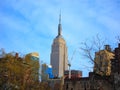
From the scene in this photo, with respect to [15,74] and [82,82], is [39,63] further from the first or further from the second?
[82,82]

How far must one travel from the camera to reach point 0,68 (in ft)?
217

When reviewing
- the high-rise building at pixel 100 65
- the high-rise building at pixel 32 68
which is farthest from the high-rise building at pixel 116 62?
the high-rise building at pixel 32 68

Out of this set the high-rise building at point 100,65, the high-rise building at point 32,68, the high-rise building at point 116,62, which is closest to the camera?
the high-rise building at point 100,65

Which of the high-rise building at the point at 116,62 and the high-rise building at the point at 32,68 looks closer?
the high-rise building at the point at 32,68

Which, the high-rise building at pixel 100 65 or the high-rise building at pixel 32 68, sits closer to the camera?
the high-rise building at pixel 100 65

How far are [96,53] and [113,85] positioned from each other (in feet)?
39.4

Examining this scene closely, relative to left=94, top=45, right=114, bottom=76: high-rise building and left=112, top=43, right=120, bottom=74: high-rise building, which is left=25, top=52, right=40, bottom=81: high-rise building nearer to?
left=94, top=45, right=114, bottom=76: high-rise building

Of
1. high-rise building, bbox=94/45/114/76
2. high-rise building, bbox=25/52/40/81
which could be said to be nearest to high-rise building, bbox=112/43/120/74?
high-rise building, bbox=94/45/114/76

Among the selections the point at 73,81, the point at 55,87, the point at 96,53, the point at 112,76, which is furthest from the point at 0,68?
the point at 55,87

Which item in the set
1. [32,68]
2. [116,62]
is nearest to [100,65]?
[116,62]

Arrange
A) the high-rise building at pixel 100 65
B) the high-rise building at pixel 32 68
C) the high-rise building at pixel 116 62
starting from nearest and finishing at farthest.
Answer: the high-rise building at pixel 100 65, the high-rise building at pixel 32 68, the high-rise building at pixel 116 62

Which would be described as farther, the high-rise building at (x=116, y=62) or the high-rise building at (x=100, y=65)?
the high-rise building at (x=116, y=62)

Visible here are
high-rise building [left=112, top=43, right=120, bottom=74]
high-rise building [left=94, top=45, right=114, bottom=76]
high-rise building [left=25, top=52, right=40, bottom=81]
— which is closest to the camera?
high-rise building [left=94, top=45, right=114, bottom=76]

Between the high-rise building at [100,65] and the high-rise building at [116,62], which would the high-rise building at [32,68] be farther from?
the high-rise building at [116,62]
